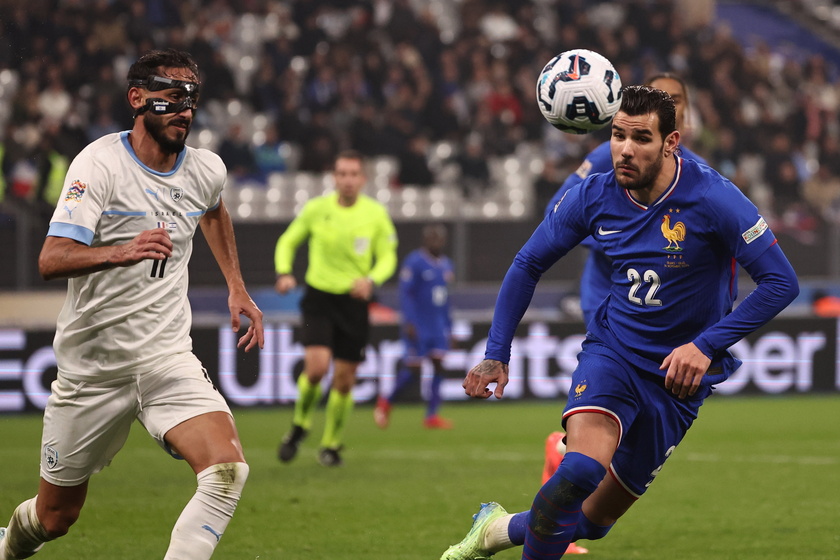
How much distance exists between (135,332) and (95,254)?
0.60 meters

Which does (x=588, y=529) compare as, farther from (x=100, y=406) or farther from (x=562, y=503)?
(x=100, y=406)

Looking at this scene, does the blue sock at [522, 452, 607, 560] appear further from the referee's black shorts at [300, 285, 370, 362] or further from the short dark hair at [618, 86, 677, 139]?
the referee's black shorts at [300, 285, 370, 362]

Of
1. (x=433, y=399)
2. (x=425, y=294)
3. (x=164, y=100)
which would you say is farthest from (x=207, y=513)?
(x=425, y=294)

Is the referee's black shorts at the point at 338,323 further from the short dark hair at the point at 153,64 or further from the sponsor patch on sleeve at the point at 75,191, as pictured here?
the sponsor patch on sleeve at the point at 75,191

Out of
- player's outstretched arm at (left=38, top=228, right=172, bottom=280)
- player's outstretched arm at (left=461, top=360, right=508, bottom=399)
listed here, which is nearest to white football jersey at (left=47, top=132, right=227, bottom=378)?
player's outstretched arm at (left=38, top=228, right=172, bottom=280)

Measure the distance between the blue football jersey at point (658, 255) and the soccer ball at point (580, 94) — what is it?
0.95m

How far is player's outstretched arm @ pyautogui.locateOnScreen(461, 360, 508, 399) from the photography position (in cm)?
481

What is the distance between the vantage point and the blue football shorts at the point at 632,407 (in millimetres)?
4820

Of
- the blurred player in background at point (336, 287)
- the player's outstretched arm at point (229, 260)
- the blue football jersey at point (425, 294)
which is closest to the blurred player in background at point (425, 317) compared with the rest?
the blue football jersey at point (425, 294)

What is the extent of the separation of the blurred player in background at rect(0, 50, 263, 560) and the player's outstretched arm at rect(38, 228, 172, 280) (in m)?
0.15

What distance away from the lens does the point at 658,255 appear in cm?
486

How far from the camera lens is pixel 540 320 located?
14781mm

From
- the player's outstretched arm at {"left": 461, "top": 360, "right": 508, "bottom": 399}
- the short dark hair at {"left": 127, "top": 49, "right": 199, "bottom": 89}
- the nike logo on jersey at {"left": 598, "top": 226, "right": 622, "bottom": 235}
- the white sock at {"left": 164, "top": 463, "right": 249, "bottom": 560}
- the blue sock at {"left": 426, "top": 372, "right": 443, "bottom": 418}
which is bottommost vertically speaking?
the blue sock at {"left": 426, "top": 372, "right": 443, "bottom": 418}

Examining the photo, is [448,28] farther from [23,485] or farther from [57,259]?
[57,259]
